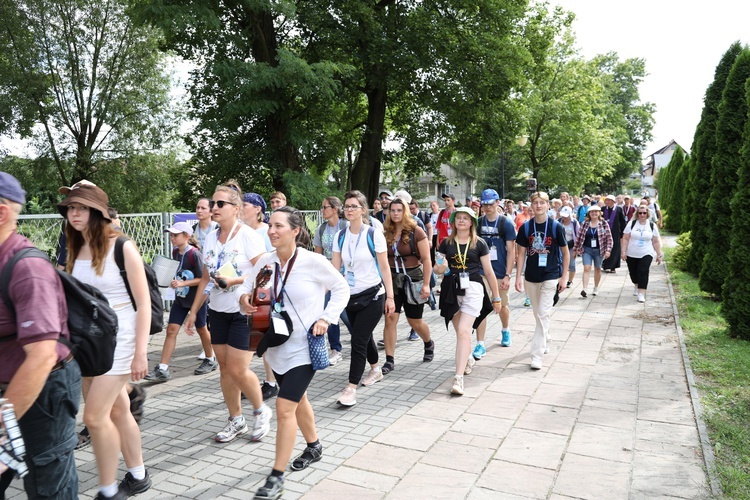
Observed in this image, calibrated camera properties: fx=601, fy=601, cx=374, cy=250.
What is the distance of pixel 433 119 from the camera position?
23.8m

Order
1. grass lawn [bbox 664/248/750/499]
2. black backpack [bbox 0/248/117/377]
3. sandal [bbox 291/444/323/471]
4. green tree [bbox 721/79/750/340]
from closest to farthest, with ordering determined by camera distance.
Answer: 1. black backpack [bbox 0/248/117/377]
2. sandal [bbox 291/444/323/471]
3. grass lawn [bbox 664/248/750/499]
4. green tree [bbox 721/79/750/340]

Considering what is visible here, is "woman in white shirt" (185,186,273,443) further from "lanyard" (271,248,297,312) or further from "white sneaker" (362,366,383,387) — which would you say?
"white sneaker" (362,366,383,387)

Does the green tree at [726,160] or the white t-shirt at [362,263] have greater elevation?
the green tree at [726,160]

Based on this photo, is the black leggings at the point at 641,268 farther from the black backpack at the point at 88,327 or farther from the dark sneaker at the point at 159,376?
the black backpack at the point at 88,327

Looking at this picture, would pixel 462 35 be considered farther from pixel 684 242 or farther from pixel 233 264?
pixel 233 264

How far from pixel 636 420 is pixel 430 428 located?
1.79m

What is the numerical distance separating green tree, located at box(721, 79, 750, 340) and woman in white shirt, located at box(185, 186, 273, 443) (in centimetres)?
677

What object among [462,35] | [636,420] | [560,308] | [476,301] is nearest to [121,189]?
[462,35]

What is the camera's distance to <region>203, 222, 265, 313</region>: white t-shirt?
179 inches

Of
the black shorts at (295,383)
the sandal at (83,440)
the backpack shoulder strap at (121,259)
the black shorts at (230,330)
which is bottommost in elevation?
the sandal at (83,440)

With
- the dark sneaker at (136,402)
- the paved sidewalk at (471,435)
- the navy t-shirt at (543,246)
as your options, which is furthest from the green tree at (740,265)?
the dark sneaker at (136,402)

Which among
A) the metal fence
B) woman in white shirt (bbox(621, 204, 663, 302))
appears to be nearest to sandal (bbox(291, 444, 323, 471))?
the metal fence

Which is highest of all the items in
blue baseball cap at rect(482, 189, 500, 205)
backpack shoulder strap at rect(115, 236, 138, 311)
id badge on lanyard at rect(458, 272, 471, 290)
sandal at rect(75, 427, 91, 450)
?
blue baseball cap at rect(482, 189, 500, 205)

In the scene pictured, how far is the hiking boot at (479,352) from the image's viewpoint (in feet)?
23.9
